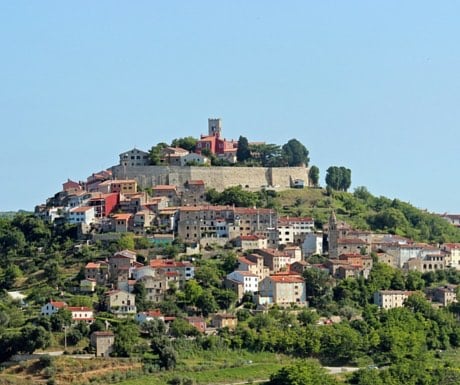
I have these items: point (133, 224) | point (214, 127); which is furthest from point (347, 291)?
point (214, 127)

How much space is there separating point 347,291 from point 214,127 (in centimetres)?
2255

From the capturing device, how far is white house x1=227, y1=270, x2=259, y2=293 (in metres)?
55.4

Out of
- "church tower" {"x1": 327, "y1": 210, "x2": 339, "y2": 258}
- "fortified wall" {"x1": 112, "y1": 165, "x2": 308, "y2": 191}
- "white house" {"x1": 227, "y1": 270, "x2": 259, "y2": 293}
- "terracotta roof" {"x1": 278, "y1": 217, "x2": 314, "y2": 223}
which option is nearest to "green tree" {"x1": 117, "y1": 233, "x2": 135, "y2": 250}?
"white house" {"x1": 227, "y1": 270, "x2": 259, "y2": 293}

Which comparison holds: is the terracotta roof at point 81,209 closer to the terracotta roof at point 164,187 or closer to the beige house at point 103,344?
the terracotta roof at point 164,187

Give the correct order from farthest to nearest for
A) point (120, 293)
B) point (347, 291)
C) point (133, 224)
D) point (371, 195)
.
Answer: point (371, 195) → point (133, 224) → point (347, 291) → point (120, 293)

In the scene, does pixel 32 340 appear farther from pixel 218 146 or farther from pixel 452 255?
pixel 218 146

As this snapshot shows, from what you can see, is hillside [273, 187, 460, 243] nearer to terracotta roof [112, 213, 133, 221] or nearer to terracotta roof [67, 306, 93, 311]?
terracotta roof [112, 213, 133, 221]

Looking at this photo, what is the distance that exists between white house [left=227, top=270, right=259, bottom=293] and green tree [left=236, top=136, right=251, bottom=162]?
1755 cm

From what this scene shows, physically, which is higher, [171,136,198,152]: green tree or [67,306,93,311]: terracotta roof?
[171,136,198,152]: green tree

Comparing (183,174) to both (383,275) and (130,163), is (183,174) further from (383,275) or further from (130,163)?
(383,275)

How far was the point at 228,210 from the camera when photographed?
204 feet

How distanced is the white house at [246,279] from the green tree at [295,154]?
18.1 m

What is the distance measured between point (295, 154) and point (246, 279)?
19100mm

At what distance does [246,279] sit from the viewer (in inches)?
2184
